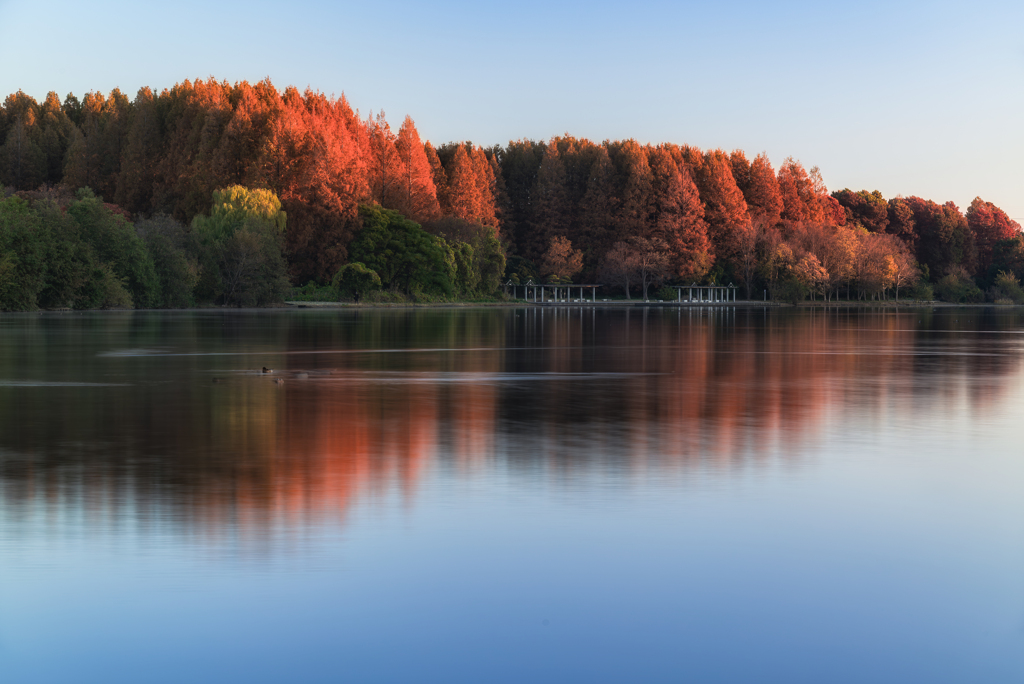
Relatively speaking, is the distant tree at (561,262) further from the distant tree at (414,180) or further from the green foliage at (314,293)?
the green foliage at (314,293)

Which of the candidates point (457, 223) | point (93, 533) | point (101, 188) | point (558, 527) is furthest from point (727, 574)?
point (101, 188)

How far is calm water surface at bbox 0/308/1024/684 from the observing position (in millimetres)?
4859

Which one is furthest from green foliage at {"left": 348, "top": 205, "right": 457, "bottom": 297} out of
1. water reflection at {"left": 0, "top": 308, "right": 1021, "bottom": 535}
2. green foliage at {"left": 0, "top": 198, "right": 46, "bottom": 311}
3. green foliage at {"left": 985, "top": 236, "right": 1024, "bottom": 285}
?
green foliage at {"left": 985, "top": 236, "right": 1024, "bottom": 285}

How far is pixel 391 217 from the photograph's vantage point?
78.1m

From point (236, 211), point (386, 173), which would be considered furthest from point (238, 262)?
point (386, 173)

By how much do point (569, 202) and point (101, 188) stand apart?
43.0 meters

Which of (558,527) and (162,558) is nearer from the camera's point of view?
(162,558)

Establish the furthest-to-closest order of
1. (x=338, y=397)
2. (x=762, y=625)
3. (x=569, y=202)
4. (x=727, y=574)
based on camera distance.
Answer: (x=569, y=202) < (x=338, y=397) < (x=727, y=574) < (x=762, y=625)

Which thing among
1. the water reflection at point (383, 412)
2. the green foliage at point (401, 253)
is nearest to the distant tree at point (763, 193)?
the green foliage at point (401, 253)

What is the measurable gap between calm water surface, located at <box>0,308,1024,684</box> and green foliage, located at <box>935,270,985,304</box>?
3888 inches

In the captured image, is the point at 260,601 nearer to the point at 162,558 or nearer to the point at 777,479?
the point at 162,558

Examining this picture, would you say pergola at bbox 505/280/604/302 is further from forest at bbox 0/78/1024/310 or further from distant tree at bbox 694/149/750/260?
distant tree at bbox 694/149/750/260

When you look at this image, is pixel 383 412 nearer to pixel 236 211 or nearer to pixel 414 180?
pixel 236 211

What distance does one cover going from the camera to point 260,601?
214 inches
